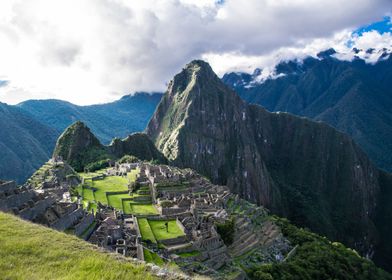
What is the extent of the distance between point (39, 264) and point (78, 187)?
44.0 metres

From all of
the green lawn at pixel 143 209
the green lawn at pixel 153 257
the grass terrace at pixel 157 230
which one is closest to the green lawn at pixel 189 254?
the grass terrace at pixel 157 230

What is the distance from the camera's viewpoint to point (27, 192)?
30.6 metres

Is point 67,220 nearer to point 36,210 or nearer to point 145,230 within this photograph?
point 36,210

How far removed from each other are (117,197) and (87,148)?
66.5 meters

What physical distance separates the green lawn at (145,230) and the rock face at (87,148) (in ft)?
200

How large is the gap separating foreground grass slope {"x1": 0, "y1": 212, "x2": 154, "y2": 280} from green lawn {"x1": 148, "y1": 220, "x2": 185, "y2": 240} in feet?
77.8

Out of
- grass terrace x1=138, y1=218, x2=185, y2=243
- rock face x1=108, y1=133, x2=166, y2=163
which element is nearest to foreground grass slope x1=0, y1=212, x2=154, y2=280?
grass terrace x1=138, y1=218, x2=185, y2=243

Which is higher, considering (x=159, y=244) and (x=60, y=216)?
(x=60, y=216)

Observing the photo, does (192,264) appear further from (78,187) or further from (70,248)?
(78,187)

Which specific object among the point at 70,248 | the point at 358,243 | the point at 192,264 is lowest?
the point at 358,243

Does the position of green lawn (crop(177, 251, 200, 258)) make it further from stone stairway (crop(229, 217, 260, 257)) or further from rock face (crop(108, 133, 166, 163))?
rock face (crop(108, 133, 166, 163))

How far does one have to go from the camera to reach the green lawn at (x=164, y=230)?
38.2 metres

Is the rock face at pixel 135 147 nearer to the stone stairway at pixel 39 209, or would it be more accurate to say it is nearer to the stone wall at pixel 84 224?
the stone wall at pixel 84 224

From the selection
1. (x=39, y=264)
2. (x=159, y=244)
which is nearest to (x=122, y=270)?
(x=39, y=264)
